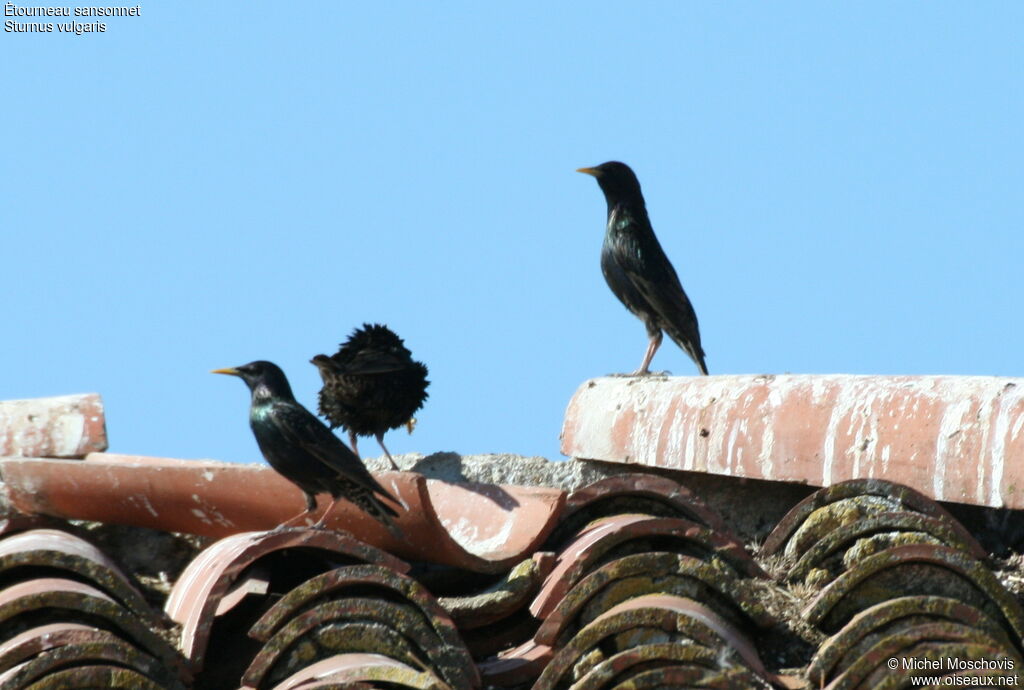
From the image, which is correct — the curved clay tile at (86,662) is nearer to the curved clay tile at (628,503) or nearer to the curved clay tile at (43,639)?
the curved clay tile at (43,639)

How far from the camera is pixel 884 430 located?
451cm

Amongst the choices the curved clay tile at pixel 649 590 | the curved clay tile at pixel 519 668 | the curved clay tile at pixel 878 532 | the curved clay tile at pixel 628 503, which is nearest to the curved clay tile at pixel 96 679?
the curved clay tile at pixel 519 668

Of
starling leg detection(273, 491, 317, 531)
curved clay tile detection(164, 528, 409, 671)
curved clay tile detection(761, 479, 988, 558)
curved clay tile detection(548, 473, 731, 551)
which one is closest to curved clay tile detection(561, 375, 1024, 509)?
curved clay tile detection(761, 479, 988, 558)

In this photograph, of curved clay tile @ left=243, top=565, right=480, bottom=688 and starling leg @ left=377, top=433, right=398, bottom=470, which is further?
starling leg @ left=377, top=433, right=398, bottom=470

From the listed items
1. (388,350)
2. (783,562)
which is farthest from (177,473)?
(388,350)

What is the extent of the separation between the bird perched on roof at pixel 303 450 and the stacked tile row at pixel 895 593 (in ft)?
3.69

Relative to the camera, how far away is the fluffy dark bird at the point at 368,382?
256 inches

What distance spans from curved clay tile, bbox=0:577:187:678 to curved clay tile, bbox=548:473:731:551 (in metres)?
1.22

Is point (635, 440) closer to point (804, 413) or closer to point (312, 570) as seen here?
point (804, 413)

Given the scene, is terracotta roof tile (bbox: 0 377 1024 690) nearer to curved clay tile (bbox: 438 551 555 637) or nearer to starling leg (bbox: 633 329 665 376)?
curved clay tile (bbox: 438 551 555 637)

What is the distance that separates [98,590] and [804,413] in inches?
93.3

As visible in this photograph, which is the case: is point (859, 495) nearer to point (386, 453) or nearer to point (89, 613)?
point (89, 613)

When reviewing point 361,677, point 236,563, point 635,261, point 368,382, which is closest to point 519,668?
point 361,677

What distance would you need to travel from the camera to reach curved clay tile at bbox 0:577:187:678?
316 centimetres
